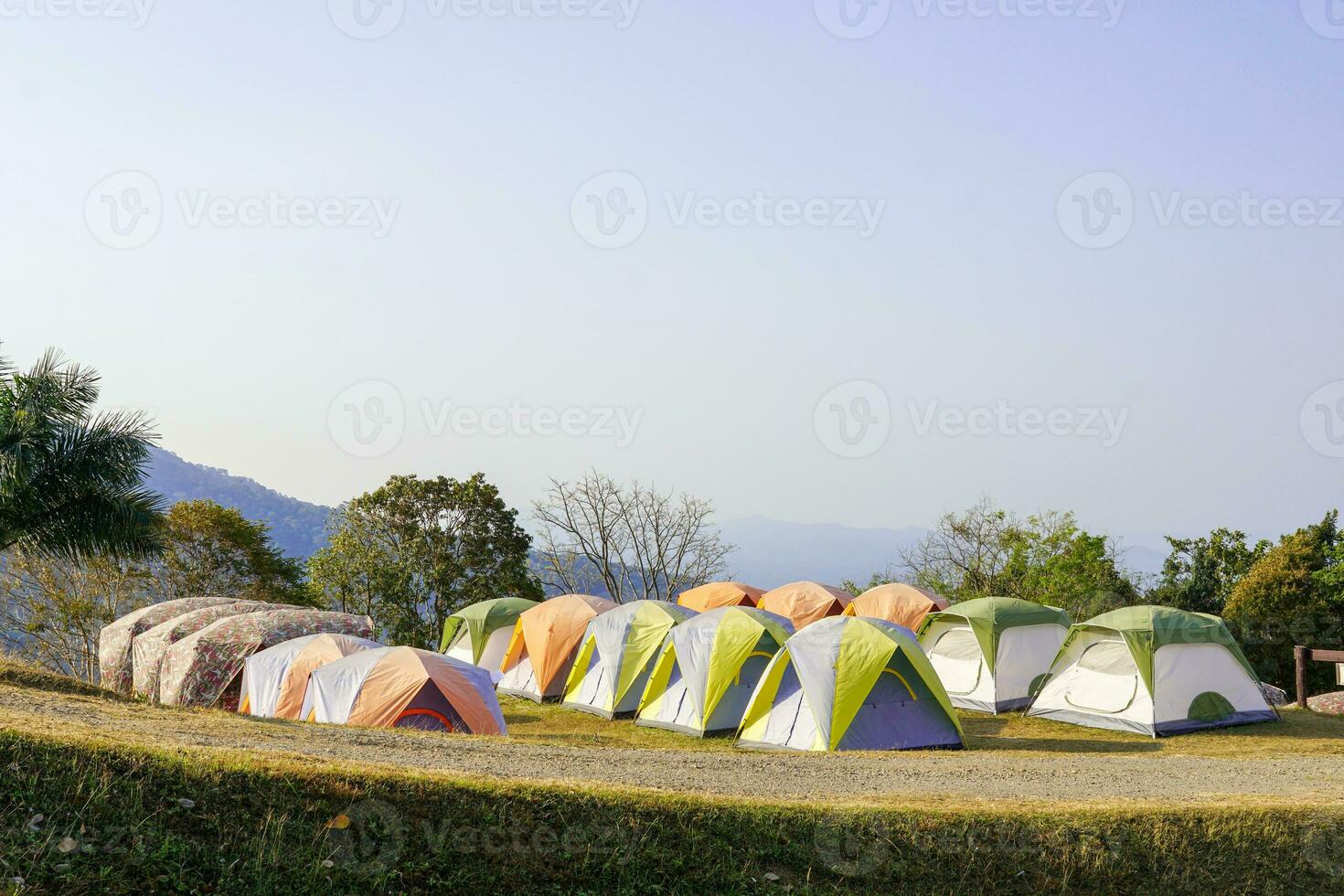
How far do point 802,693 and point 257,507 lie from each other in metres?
101

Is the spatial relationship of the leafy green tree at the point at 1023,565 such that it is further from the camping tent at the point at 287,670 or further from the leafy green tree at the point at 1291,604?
the camping tent at the point at 287,670

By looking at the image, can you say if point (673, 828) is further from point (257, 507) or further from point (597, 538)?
point (257, 507)

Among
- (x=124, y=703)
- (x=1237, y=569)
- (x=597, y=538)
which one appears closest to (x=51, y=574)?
(x=597, y=538)

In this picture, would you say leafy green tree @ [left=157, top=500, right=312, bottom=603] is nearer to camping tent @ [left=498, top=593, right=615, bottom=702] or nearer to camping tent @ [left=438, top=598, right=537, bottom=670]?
camping tent @ [left=438, top=598, right=537, bottom=670]

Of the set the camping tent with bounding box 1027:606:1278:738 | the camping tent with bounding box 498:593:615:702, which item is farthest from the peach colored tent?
the camping tent with bounding box 498:593:615:702

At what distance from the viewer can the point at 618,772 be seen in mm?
9852

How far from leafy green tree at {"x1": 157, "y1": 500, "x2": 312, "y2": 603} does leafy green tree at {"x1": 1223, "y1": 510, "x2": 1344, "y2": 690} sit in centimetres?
2742

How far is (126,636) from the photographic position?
76.9 feet

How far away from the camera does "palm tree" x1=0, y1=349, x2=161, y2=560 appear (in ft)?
46.2

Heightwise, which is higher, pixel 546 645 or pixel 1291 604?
pixel 1291 604

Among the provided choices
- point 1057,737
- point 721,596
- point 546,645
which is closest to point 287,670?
point 546,645

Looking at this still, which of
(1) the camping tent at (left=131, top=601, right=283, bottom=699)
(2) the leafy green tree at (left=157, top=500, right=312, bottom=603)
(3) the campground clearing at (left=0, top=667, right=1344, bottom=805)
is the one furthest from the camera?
(2) the leafy green tree at (left=157, top=500, right=312, bottom=603)

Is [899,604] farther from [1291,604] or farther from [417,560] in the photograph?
[417,560]

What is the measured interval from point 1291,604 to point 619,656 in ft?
58.8
